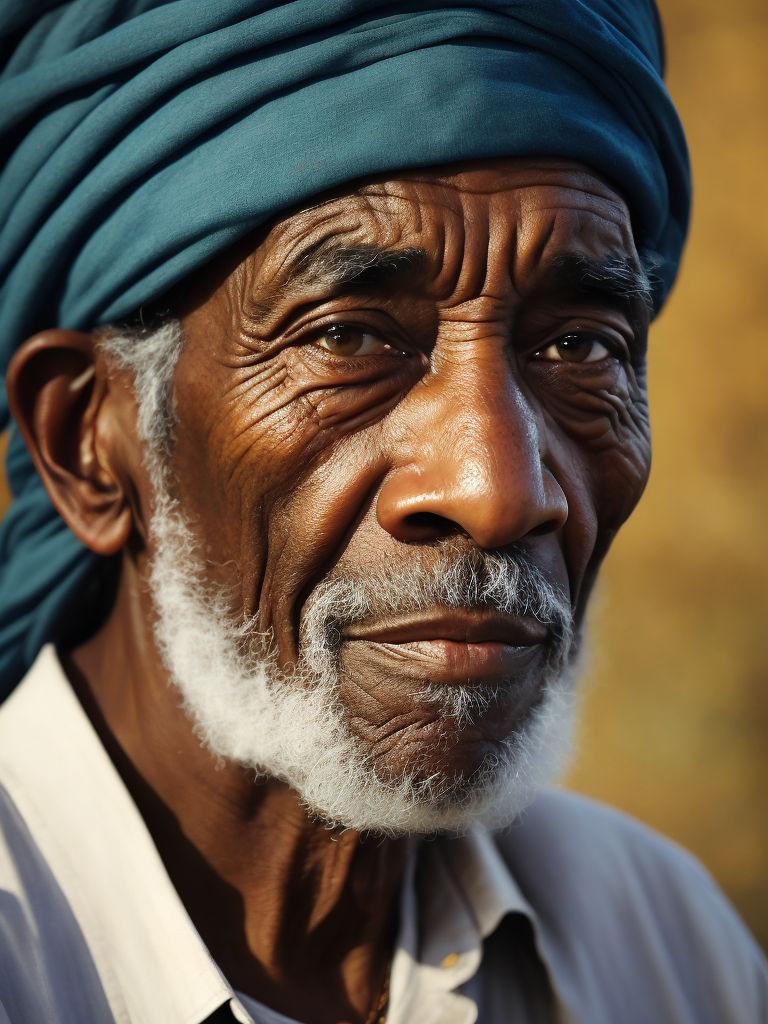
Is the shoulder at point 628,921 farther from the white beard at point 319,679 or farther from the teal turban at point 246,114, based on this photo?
the teal turban at point 246,114

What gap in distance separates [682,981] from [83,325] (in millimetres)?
2027

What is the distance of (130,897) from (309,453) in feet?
2.80

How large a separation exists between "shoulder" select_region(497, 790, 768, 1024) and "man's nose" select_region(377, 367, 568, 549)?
1061 millimetres

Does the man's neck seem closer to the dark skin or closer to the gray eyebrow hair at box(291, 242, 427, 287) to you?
the dark skin

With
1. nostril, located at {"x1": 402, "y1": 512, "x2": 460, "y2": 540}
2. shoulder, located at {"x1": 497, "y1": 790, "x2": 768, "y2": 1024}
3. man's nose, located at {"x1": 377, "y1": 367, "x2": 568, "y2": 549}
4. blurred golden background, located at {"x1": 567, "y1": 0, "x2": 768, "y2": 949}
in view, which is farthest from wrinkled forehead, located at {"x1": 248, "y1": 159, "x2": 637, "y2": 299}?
blurred golden background, located at {"x1": 567, "y1": 0, "x2": 768, "y2": 949}

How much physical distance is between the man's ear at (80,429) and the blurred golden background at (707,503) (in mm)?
3996

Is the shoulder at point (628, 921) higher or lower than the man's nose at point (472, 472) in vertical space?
lower

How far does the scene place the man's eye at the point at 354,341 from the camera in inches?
68.1

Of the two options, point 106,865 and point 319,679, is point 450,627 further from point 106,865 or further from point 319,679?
point 106,865

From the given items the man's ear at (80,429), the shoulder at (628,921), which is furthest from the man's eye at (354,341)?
the shoulder at (628,921)

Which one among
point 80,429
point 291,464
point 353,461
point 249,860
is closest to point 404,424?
point 353,461

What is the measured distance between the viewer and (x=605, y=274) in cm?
180

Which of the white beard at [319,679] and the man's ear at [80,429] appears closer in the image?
the white beard at [319,679]

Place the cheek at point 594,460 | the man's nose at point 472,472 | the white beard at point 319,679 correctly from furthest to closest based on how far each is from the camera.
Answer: the cheek at point 594,460
the white beard at point 319,679
the man's nose at point 472,472
